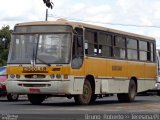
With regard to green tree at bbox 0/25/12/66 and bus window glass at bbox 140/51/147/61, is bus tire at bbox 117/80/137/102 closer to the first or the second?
bus window glass at bbox 140/51/147/61

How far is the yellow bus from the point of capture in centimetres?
1983

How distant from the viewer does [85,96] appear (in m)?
20.9

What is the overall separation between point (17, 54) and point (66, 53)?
76.8 inches

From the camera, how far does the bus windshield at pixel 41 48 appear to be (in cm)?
1989

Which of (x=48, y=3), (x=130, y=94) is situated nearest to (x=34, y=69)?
(x=130, y=94)

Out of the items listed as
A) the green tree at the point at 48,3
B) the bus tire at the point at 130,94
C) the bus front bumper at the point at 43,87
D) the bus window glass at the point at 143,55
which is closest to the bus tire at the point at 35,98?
the bus front bumper at the point at 43,87

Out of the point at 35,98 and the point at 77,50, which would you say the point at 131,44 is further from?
the point at 35,98

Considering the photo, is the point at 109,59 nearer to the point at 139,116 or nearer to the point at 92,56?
the point at 92,56

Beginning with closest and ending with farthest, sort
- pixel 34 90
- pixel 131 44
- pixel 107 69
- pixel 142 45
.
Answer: pixel 34 90 < pixel 107 69 < pixel 131 44 < pixel 142 45

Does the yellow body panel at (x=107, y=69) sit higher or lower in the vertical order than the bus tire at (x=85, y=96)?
higher

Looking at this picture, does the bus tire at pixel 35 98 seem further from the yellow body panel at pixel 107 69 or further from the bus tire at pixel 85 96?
the bus tire at pixel 85 96

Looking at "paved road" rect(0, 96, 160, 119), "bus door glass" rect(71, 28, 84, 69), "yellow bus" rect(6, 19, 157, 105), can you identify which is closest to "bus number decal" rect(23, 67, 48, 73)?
"yellow bus" rect(6, 19, 157, 105)

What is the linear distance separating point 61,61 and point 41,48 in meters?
0.93

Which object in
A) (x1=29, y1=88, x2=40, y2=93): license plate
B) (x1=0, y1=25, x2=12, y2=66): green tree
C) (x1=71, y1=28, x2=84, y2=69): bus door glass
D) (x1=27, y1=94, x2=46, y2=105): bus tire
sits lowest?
(x1=27, y1=94, x2=46, y2=105): bus tire
